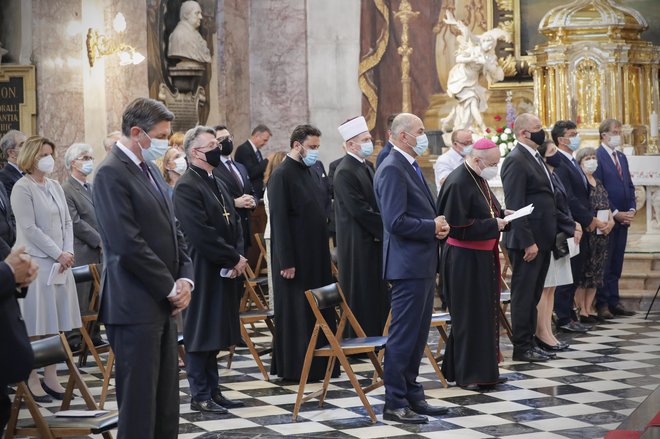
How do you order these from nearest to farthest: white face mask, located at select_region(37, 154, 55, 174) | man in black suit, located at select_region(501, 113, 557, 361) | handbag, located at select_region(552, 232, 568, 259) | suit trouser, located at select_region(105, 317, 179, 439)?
suit trouser, located at select_region(105, 317, 179, 439) < white face mask, located at select_region(37, 154, 55, 174) < man in black suit, located at select_region(501, 113, 557, 361) < handbag, located at select_region(552, 232, 568, 259)

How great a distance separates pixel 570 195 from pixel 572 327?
4.01ft

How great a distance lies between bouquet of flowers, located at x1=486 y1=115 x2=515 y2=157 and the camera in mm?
13977

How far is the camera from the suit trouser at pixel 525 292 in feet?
29.3

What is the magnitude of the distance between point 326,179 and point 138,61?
97.4 inches

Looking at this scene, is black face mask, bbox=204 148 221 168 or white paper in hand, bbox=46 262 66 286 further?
white paper in hand, bbox=46 262 66 286

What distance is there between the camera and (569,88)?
14.3 meters

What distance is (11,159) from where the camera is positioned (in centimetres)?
873

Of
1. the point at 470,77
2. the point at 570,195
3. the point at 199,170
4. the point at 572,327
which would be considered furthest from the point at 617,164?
the point at 199,170

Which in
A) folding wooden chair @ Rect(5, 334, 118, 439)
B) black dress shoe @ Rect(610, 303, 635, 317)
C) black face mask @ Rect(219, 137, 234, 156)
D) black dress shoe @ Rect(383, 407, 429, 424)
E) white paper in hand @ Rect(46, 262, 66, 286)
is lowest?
black dress shoe @ Rect(383, 407, 429, 424)

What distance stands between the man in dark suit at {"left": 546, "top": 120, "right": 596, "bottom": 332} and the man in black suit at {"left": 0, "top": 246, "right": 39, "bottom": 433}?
6.63 m

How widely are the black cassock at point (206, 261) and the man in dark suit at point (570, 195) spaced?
13.1ft

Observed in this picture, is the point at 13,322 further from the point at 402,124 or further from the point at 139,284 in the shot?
the point at 402,124

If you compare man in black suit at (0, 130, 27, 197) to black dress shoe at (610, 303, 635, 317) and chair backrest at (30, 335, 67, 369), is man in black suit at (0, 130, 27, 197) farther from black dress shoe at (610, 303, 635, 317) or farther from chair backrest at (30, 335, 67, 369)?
black dress shoe at (610, 303, 635, 317)

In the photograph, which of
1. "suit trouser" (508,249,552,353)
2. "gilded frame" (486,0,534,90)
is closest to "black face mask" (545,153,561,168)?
"suit trouser" (508,249,552,353)
